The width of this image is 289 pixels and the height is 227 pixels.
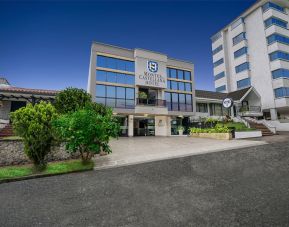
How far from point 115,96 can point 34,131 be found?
14912 millimetres

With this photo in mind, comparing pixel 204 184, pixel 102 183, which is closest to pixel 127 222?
pixel 102 183

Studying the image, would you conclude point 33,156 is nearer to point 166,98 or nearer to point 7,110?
point 7,110

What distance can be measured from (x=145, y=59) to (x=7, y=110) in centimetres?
1826

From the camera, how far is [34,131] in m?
7.79

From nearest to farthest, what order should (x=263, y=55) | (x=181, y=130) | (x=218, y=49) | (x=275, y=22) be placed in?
(x=181, y=130), (x=275, y=22), (x=263, y=55), (x=218, y=49)

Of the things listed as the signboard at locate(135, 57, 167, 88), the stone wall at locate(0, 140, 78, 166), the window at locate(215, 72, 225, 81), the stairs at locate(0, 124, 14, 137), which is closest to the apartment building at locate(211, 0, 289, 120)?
the window at locate(215, 72, 225, 81)

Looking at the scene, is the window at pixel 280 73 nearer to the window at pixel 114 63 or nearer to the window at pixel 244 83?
the window at pixel 244 83

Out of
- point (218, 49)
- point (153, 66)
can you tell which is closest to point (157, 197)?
point (153, 66)

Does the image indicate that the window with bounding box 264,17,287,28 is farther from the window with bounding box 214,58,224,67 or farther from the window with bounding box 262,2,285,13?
the window with bounding box 214,58,224,67

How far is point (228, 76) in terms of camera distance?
1554 inches

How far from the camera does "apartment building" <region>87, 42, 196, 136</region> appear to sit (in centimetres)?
2197

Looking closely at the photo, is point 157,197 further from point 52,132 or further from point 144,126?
point 144,126

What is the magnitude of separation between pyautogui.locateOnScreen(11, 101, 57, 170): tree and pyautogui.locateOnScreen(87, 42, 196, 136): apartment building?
1308 cm

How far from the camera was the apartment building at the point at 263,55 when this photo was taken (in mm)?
30375
